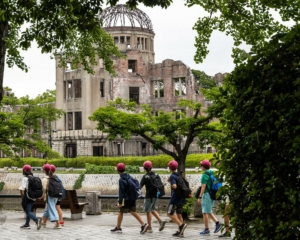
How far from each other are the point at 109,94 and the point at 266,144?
171 ft

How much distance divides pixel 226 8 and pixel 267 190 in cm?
793

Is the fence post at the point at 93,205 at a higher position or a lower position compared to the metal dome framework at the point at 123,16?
lower

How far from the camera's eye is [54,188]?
1469 centimetres

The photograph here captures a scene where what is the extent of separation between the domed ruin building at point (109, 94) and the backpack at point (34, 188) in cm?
4000

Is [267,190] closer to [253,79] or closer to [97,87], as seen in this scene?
[253,79]

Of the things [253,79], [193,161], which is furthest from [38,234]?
[193,161]

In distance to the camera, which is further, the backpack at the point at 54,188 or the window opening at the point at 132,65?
the window opening at the point at 132,65

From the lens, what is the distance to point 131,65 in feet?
193

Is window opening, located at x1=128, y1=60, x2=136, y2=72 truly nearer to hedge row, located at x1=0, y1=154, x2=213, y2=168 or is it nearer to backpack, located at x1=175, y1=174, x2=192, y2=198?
Result: hedge row, located at x1=0, y1=154, x2=213, y2=168

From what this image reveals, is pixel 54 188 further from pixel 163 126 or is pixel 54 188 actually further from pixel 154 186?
pixel 163 126

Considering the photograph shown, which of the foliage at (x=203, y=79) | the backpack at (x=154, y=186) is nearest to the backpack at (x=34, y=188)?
the backpack at (x=154, y=186)

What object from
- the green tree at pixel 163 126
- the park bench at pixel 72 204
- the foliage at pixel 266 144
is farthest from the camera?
the green tree at pixel 163 126

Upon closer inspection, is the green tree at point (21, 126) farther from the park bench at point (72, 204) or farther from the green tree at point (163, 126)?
the park bench at point (72, 204)

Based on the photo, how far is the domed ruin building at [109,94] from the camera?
55469 millimetres
